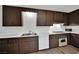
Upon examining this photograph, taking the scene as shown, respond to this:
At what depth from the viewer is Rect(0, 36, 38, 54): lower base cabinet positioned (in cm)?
136

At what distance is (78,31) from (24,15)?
0.89 metres

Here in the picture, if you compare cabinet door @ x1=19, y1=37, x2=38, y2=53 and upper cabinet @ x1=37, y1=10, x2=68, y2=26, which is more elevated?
upper cabinet @ x1=37, y1=10, x2=68, y2=26

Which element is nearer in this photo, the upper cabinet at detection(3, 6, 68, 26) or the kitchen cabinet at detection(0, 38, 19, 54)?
the upper cabinet at detection(3, 6, 68, 26)

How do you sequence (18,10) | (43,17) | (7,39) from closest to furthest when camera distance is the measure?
(18,10)
(43,17)
(7,39)

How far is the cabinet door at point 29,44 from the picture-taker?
52.7 inches

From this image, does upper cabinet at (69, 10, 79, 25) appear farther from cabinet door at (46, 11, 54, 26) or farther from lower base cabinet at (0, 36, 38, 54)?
lower base cabinet at (0, 36, 38, 54)

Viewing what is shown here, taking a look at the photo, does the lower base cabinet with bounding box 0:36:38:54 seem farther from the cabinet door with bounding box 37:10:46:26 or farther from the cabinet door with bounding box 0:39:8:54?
the cabinet door with bounding box 37:10:46:26

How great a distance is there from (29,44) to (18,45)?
11.4 inches

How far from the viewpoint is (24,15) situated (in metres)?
1.28

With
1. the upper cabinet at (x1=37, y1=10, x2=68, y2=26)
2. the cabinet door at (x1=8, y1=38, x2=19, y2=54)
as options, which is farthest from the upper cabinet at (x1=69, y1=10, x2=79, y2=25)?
the cabinet door at (x1=8, y1=38, x2=19, y2=54)

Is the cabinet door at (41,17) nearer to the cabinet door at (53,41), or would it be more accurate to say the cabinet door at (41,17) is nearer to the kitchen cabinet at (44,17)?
the kitchen cabinet at (44,17)

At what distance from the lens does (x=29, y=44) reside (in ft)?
4.67
